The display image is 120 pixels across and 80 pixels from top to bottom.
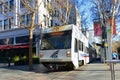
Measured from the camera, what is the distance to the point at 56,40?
20.4 m

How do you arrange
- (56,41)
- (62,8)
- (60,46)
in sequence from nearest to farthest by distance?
1. (60,46)
2. (56,41)
3. (62,8)

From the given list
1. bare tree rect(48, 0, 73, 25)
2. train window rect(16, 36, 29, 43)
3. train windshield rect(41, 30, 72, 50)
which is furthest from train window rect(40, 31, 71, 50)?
train window rect(16, 36, 29, 43)

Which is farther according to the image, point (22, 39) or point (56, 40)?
point (22, 39)

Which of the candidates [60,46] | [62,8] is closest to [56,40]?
[60,46]

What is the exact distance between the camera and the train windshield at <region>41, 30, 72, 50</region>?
19812mm

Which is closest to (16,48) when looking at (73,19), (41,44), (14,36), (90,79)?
(14,36)

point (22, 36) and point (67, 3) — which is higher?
point (67, 3)

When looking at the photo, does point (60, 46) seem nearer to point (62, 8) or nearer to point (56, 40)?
point (56, 40)

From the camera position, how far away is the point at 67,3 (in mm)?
38219

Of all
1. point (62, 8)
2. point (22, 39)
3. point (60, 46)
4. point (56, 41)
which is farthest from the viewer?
point (22, 39)

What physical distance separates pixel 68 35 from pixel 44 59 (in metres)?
2.59

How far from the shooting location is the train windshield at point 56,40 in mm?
19812

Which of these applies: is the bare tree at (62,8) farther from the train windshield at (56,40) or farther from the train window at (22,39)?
the train windshield at (56,40)

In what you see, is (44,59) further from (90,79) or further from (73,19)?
(73,19)
